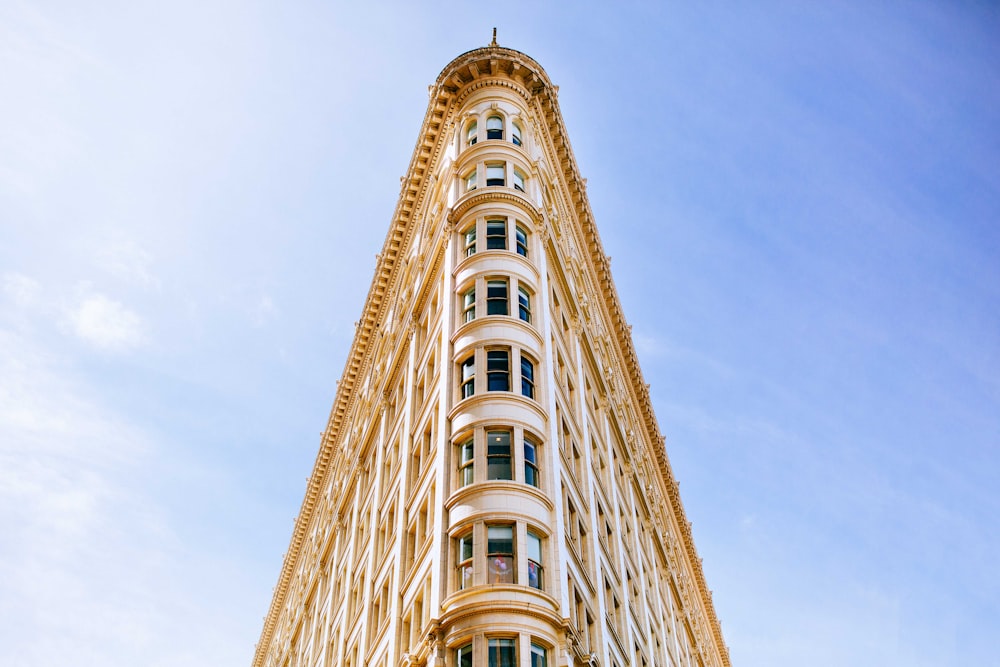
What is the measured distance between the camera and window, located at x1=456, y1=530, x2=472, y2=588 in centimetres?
3403

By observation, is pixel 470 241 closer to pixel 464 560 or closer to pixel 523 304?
pixel 523 304

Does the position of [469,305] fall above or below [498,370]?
above

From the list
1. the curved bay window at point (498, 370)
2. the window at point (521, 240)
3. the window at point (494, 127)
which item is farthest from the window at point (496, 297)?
the window at point (494, 127)

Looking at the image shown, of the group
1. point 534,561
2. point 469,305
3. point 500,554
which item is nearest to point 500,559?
point 500,554

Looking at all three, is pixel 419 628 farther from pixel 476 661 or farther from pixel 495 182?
pixel 495 182

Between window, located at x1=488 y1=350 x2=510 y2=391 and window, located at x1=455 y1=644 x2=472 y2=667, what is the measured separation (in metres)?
12.0

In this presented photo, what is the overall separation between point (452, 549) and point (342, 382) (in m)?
47.3

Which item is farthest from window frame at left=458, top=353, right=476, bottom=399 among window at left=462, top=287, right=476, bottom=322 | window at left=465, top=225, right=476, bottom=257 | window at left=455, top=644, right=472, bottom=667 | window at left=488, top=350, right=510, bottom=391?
window at left=455, top=644, right=472, bottom=667

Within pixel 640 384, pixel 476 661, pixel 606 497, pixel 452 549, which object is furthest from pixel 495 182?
pixel 640 384

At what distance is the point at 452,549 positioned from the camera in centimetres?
3581

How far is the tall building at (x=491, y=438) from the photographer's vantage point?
3531 centimetres

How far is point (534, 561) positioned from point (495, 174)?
2552 cm

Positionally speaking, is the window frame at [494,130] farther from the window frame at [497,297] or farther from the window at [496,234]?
the window frame at [497,297]

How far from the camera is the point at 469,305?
148ft
